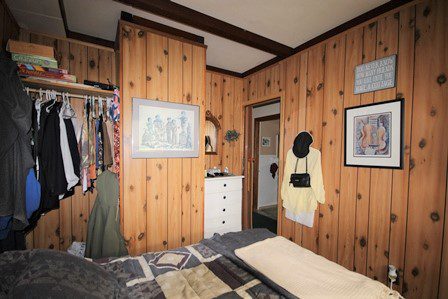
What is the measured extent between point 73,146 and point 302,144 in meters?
2.36

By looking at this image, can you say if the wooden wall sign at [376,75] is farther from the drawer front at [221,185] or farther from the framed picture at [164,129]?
the drawer front at [221,185]

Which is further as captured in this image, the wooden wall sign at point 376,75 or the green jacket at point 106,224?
the green jacket at point 106,224

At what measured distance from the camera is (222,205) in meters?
2.89

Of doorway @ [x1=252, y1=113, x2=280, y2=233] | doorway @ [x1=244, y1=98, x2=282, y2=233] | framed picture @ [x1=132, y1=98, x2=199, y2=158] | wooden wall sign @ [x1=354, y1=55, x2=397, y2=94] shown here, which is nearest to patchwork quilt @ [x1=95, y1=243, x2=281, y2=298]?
framed picture @ [x1=132, y1=98, x2=199, y2=158]

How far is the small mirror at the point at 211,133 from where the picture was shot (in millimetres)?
3289

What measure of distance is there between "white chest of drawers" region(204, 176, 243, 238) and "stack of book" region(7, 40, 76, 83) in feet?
6.19

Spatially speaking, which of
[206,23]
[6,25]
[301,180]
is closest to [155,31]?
[206,23]

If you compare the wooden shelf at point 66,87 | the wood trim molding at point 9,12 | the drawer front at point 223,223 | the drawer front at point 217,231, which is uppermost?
the wood trim molding at point 9,12

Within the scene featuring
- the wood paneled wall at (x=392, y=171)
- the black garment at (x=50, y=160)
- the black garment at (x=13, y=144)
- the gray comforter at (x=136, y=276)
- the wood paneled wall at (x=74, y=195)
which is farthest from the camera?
the wood paneled wall at (x=74, y=195)

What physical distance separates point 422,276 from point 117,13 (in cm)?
336

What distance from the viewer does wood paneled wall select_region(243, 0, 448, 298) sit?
60.0 inches

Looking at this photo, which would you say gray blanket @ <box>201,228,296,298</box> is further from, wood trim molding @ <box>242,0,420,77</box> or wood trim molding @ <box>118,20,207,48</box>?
wood trim molding @ <box>242,0,420,77</box>

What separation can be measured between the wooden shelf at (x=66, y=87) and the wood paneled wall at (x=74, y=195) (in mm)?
331

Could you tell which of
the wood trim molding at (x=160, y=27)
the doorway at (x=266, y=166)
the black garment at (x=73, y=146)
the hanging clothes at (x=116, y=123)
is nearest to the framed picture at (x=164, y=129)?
the hanging clothes at (x=116, y=123)
